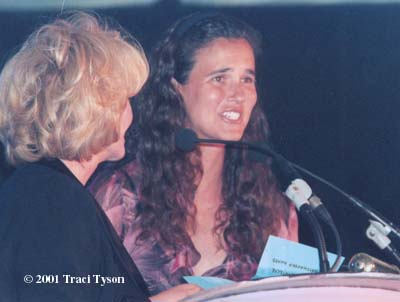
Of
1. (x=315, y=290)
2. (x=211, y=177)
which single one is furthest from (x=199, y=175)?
(x=315, y=290)

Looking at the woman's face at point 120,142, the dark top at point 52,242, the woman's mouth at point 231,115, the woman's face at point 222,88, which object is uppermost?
the woman's face at point 222,88

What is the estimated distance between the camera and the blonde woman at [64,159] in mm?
1118

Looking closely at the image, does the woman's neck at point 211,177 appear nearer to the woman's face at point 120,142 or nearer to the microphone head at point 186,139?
the microphone head at point 186,139

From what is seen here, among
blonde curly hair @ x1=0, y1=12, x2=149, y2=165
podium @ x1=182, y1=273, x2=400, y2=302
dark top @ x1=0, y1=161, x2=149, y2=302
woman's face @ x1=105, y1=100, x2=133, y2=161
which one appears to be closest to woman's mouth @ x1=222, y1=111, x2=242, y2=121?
woman's face @ x1=105, y1=100, x2=133, y2=161

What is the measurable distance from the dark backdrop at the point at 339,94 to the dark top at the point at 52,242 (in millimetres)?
735

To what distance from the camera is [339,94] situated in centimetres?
189

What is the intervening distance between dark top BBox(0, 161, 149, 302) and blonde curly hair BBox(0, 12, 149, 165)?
0.08 metres

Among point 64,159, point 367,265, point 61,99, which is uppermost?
point 61,99

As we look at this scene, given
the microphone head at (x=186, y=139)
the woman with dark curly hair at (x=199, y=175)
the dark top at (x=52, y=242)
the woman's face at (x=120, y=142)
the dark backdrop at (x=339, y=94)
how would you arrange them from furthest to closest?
the dark backdrop at (x=339, y=94)
the woman with dark curly hair at (x=199, y=175)
the microphone head at (x=186, y=139)
the woman's face at (x=120, y=142)
the dark top at (x=52, y=242)

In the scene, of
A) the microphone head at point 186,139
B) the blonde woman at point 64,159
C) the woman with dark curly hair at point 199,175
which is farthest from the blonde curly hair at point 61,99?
the woman with dark curly hair at point 199,175

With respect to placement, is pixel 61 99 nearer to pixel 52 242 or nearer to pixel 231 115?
pixel 52 242

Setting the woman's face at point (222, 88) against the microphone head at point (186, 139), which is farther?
the woman's face at point (222, 88)

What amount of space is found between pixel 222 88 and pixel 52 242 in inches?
31.6

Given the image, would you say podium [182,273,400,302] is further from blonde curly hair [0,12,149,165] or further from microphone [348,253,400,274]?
blonde curly hair [0,12,149,165]
